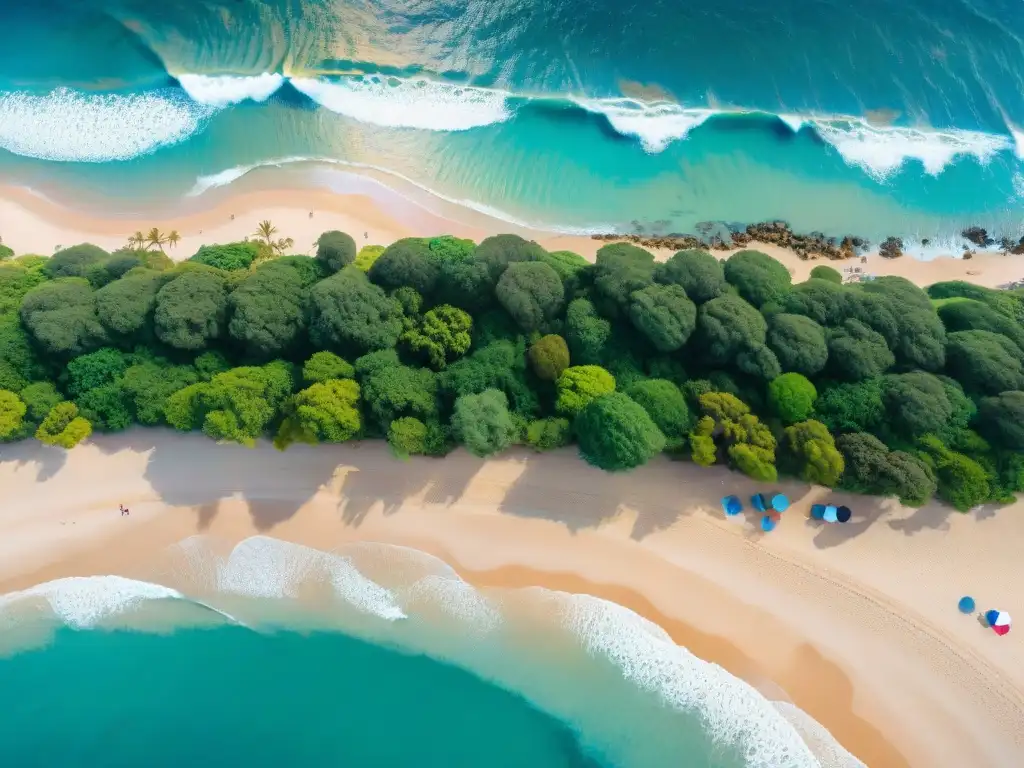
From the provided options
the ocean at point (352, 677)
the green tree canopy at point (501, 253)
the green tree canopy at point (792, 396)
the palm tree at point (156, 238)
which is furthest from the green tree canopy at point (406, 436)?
the palm tree at point (156, 238)

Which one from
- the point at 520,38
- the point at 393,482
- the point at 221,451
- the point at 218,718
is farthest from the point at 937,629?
the point at 520,38

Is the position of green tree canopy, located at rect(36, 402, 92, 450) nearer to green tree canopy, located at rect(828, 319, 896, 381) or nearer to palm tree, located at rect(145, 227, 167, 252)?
palm tree, located at rect(145, 227, 167, 252)

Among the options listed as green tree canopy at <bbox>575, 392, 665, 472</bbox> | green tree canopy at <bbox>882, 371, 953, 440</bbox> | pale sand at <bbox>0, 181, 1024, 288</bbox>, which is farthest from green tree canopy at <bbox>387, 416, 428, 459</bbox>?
green tree canopy at <bbox>882, 371, 953, 440</bbox>

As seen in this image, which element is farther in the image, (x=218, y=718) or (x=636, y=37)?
(x=636, y=37)

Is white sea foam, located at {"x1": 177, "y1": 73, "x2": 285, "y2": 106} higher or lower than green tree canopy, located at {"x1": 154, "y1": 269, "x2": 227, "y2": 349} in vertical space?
higher

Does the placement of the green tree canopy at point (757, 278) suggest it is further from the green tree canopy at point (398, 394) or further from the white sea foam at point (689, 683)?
the white sea foam at point (689, 683)

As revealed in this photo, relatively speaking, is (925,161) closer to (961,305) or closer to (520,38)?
(961,305)

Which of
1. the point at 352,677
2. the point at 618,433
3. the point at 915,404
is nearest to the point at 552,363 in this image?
the point at 618,433
